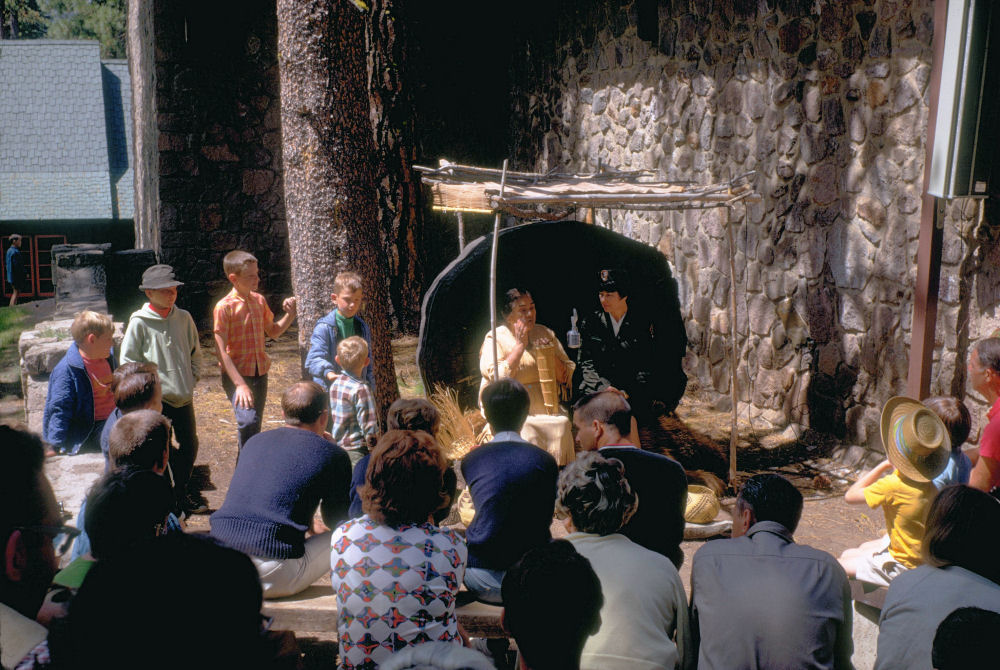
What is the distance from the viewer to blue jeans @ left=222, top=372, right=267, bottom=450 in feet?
18.0

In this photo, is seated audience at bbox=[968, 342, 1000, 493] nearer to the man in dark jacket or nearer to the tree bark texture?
the man in dark jacket

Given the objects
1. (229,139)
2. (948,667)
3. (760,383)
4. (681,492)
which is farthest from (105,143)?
(948,667)

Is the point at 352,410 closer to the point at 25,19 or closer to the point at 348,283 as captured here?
the point at 348,283

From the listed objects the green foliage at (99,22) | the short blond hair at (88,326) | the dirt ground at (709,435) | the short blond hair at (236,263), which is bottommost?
the dirt ground at (709,435)

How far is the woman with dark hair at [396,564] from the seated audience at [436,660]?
122 cm

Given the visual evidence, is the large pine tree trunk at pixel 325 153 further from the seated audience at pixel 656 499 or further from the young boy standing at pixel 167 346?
the seated audience at pixel 656 499

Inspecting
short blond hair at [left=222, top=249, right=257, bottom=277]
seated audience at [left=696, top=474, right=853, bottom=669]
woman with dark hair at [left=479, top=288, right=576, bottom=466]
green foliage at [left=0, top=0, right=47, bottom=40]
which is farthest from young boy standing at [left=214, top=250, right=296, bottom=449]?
green foliage at [left=0, top=0, right=47, bottom=40]

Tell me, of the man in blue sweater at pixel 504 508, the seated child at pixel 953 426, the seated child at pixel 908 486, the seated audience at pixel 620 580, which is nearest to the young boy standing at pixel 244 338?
the man in blue sweater at pixel 504 508

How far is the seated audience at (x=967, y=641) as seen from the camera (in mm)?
1842

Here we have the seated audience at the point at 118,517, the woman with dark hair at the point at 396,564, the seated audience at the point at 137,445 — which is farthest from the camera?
the seated audience at the point at 137,445

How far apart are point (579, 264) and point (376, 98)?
4.05 m

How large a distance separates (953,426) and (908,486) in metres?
0.40

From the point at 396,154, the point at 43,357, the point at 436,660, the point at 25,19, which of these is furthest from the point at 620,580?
the point at 25,19

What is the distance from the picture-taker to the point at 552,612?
6.75 feet
